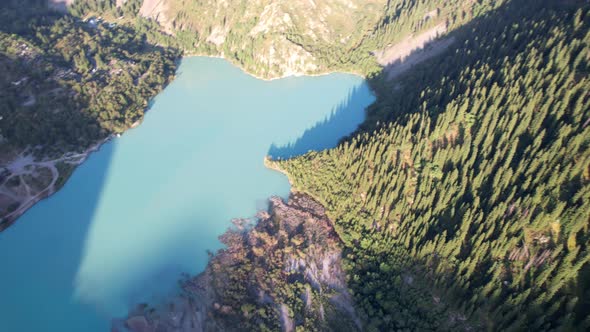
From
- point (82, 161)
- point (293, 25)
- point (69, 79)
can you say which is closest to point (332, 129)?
point (293, 25)

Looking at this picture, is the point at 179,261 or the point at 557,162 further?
the point at 179,261

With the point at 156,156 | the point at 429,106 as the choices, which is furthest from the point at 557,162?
the point at 156,156

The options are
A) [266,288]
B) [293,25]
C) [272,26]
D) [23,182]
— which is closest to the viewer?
[266,288]

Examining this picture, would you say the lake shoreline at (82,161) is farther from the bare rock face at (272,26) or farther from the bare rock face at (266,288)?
the bare rock face at (266,288)

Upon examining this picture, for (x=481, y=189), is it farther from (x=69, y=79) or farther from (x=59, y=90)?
(x=69, y=79)

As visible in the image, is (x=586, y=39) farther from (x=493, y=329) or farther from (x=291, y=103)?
(x=291, y=103)
